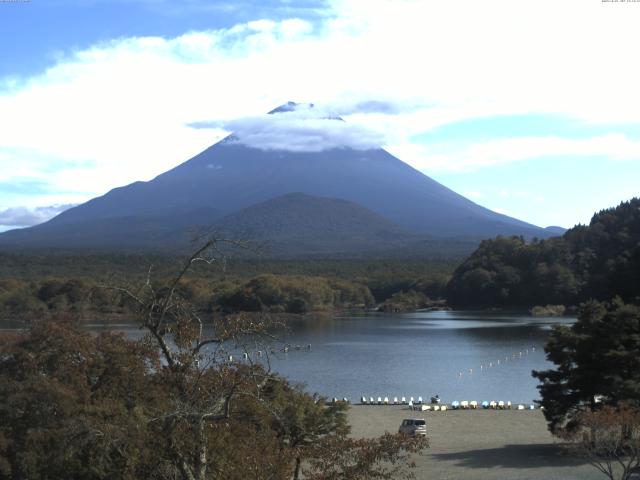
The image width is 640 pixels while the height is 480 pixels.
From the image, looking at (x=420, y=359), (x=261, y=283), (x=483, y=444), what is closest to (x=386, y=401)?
(x=483, y=444)

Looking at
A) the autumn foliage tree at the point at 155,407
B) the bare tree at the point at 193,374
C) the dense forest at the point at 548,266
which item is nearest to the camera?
the bare tree at the point at 193,374

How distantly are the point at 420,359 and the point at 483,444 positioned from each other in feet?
59.2

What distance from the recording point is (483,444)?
16.3 meters

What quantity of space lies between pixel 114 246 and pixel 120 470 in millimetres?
110525

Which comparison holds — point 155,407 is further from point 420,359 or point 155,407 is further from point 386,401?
point 420,359

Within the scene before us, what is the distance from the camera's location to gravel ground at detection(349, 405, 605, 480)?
13.3m

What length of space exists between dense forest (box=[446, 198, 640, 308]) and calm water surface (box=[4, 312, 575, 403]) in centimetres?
960

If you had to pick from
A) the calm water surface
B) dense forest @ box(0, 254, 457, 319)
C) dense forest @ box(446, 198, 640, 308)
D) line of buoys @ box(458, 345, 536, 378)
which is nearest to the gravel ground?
the calm water surface

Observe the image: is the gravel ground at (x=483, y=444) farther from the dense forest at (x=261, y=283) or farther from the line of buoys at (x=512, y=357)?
the dense forest at (x=261, y=283)

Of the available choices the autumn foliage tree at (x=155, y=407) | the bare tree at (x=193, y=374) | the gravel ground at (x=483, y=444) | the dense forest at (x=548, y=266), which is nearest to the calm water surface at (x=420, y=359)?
the gravel ground at (x=483, y=444)

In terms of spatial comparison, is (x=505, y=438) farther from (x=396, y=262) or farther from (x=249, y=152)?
(x=249, y=152)

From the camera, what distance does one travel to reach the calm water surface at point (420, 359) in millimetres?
26344

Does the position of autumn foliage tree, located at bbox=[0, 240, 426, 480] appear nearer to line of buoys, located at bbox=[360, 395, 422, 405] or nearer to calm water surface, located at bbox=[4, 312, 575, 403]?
line of buoys, located at bbox=[360, 395, 422, 405]

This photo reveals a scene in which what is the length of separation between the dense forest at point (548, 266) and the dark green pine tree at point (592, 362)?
44911mm
